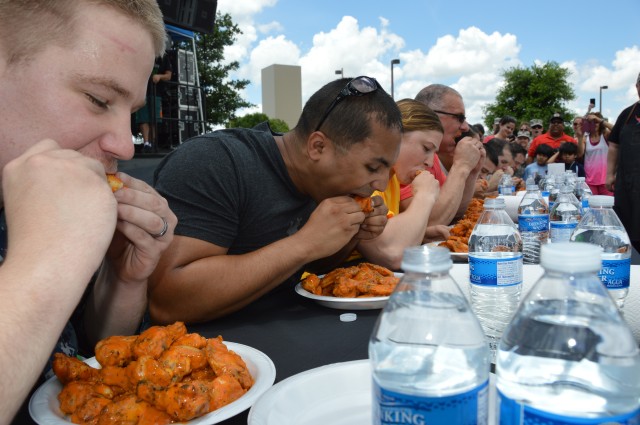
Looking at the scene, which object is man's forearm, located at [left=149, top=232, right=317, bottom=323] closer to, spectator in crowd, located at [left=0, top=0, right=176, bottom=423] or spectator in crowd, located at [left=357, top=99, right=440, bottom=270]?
spectator in crowd, located at [left=0, top=0, right=176, bottom=423]

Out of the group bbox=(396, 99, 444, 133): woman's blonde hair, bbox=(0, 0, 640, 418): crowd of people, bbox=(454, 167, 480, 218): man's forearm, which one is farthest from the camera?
bbox=(454, 167, 480, 218): man's forearm

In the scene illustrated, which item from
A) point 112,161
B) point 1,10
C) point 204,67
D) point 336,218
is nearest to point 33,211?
point 112,161

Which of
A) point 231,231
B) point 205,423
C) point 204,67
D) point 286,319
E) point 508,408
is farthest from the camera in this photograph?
point 204,67

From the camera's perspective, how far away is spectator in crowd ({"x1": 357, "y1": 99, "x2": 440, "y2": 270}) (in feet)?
7.99

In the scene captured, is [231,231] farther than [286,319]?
Yes

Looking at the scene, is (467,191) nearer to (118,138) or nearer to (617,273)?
(617,273)

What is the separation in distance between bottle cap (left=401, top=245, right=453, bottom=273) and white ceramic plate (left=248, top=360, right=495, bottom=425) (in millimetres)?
377

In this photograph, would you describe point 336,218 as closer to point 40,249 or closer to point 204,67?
point 40,249

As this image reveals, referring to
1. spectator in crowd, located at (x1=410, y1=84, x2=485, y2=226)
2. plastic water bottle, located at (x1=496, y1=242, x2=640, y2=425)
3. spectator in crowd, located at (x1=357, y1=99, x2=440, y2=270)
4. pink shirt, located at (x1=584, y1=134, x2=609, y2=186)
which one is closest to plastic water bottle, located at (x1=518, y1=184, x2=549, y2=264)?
spectator in crowd, located at (x1=357, y1=99, x2=440, y2=270)

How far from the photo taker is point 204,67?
84.4 ft

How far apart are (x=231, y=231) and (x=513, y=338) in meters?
1.23

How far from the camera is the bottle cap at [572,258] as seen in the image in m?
0.59

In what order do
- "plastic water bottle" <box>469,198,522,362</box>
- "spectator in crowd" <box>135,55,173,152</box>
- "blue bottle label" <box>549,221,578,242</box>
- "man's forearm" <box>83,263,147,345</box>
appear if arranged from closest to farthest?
"plastic water bottle" <box>469,198,522,362</box>
"man's forearm" <box>83,263,147,345</box>
"blue bottle label" <box>549,221,578,242</box>
"spectator in crowd" <box>135,55,173,152</box>

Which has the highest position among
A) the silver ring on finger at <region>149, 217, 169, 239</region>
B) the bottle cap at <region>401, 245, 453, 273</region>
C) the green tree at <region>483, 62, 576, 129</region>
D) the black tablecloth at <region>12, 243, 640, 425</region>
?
the green tree at <region>483, 62, 576, 129</region>
